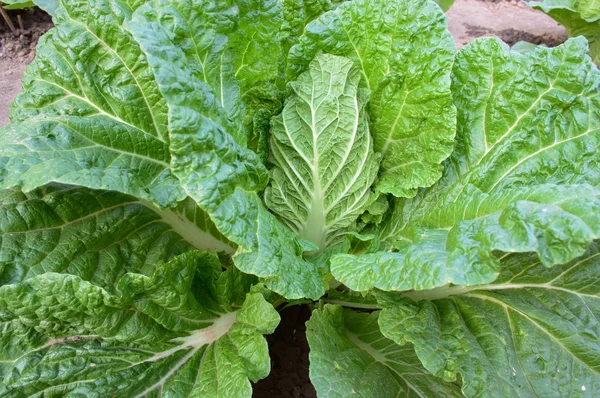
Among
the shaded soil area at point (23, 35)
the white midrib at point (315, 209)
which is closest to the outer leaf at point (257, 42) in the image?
the white midrib at point (315, 209)

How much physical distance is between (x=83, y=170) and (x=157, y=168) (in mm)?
390

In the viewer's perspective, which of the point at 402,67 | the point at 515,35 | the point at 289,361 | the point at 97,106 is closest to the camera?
the point at 97,106

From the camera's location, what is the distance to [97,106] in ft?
7.54

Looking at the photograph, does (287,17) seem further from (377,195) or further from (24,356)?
(24,356)

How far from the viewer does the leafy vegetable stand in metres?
5.38

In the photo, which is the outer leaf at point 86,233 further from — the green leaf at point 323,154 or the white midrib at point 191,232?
the green leaf at point 323,154

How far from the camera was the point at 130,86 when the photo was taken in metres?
2.27

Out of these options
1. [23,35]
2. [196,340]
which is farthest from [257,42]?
[23,35]

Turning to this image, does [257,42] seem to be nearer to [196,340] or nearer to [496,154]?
[496,154]

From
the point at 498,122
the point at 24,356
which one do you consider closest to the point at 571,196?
the point at 498,122

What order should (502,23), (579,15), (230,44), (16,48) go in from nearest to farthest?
(230,44) < (16,48) < (579,15) < (502,23)

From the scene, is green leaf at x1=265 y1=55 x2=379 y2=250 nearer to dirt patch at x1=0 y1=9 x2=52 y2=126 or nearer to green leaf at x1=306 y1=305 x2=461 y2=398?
green leaf at x1=306 y1=305 x2=461 y2=398

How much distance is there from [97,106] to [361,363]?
5.21 feet

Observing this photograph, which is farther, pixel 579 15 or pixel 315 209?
pixel 579 15
